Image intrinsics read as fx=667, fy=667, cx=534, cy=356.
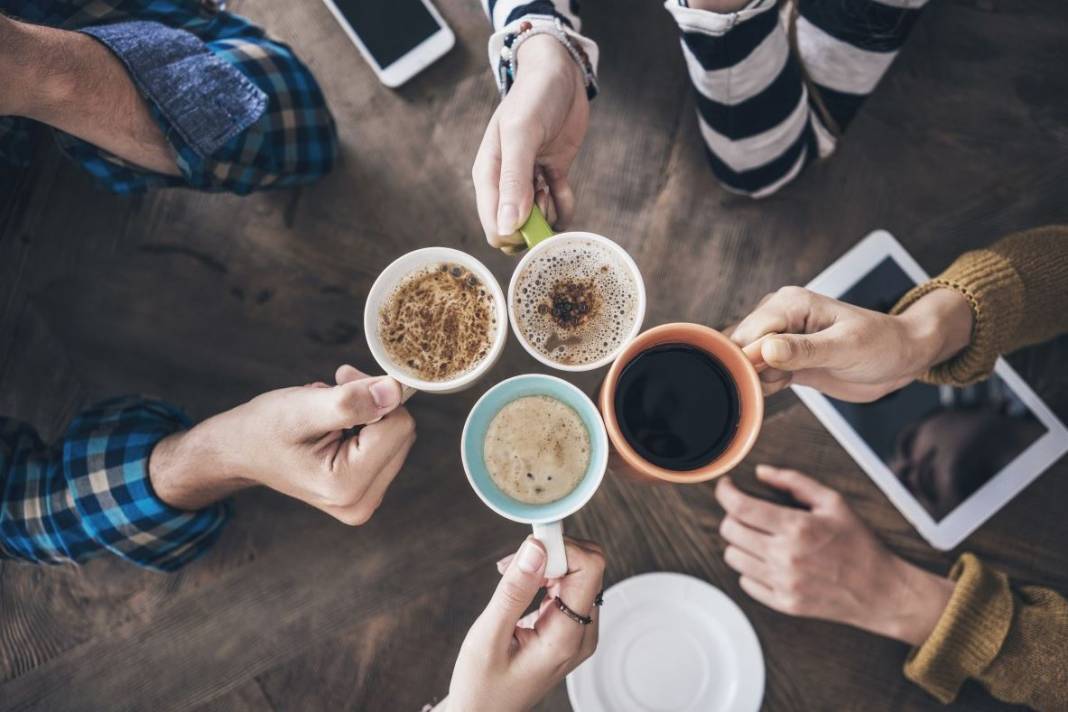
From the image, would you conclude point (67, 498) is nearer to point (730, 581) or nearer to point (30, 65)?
point (30, 65)

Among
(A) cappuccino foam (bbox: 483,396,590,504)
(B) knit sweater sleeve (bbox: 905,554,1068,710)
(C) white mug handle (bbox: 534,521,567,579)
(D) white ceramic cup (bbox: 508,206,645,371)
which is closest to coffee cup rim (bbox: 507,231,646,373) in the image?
(D) white ceramic cup (bbox: 508,206,645,371)

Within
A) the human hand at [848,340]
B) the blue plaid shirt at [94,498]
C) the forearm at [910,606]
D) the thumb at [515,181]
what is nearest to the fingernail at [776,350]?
the human hand at [848,340]

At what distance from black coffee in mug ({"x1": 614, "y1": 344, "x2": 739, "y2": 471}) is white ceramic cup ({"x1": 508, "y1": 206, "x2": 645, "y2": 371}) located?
69mm

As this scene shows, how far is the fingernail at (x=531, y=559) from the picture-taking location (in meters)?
0.93

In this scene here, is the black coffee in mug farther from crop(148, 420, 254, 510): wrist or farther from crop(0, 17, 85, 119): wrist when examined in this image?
crop(0, 17, 85, 119): wrist

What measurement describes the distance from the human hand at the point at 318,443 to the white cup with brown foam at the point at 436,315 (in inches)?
2.8

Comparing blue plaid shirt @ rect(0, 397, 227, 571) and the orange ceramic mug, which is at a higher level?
the orange ceramic mug

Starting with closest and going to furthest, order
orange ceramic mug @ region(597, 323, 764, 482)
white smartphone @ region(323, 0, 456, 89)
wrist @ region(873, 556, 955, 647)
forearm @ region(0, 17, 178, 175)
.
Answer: orange ceramic mug @ region(597, 323, 764, 482)
forearm @ region(0, 17, 178, 175)
wrist @ region(873, 556, 955, 647)
white smartphone @ region(323, 0, 456, 89)

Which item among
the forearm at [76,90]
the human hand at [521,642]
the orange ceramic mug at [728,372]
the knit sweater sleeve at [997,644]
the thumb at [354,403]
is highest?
the forearm at [76,90]

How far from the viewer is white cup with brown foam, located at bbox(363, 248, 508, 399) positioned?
1002 mm

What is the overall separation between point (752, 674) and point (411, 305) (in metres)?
0.91

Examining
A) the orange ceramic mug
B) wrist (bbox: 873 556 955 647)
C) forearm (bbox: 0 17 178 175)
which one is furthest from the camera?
wrist (bbox: 873 556 955 647)

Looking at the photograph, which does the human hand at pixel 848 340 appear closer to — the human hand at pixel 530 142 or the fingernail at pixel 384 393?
the human hand at pixel 530 142

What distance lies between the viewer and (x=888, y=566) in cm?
126
